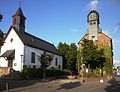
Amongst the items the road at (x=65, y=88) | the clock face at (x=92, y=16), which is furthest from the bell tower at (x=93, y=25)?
the road at (x=65, y=88)

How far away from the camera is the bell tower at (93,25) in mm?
62469

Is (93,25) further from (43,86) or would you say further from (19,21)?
(43,86)

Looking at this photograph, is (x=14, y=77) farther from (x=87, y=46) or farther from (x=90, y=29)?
(x=90, y=29)

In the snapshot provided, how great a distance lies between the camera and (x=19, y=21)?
50.1 meters

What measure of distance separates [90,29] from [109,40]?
21.1 feet

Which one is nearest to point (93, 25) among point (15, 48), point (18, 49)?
point (18, 49)

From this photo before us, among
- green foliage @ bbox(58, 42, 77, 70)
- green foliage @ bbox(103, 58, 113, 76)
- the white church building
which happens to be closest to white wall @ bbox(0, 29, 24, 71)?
the white church building

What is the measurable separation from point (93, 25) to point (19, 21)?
2318cm

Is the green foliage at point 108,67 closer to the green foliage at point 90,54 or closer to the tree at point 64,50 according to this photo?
the green foliage at point 90,54

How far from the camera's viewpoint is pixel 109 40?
2398 inches

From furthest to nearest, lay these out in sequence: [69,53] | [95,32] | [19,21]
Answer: [69,53]
[95,32]
[19,21]

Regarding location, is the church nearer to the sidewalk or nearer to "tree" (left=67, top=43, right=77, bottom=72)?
"tree" (left=67, top=43, right=77, bottom=72)

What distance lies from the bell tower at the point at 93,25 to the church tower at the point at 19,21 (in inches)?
829

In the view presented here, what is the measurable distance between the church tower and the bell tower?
21.1 metres
